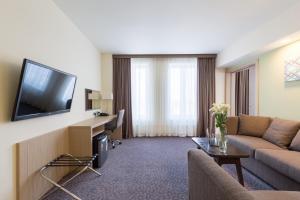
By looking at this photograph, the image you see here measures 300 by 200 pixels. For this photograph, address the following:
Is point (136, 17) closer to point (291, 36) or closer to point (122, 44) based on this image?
point (122, 44)

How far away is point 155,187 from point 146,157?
1289mm

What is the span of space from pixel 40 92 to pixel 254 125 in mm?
3578

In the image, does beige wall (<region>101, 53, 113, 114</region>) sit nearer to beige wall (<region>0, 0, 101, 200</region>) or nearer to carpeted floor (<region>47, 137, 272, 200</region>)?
carpeted floor (<region>47, 137, 272, 200</region>)

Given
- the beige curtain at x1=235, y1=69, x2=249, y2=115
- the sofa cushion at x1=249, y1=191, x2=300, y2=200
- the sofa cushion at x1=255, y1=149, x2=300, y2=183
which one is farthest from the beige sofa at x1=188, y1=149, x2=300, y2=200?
the beige curtain at x1=235, y1=69, x2=249, y2=115

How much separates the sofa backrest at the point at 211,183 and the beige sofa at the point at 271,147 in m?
1.20

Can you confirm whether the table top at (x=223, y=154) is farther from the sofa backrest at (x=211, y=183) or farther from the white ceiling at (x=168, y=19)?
the white ceiling at (x=168, y=19)

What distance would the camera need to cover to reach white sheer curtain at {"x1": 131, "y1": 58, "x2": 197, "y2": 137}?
5754mm

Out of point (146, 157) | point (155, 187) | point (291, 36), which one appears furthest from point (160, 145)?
point (291, 36)

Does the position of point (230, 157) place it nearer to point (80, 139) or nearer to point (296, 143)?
point (296, 143)

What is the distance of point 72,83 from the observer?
3.01 meters

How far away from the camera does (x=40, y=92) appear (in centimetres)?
216

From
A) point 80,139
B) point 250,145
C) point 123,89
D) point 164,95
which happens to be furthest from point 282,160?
point 123,89

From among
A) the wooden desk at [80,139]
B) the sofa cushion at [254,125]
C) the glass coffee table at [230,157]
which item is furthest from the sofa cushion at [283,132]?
the wooden desk at [80,139]

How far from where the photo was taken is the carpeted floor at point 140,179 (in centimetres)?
240
